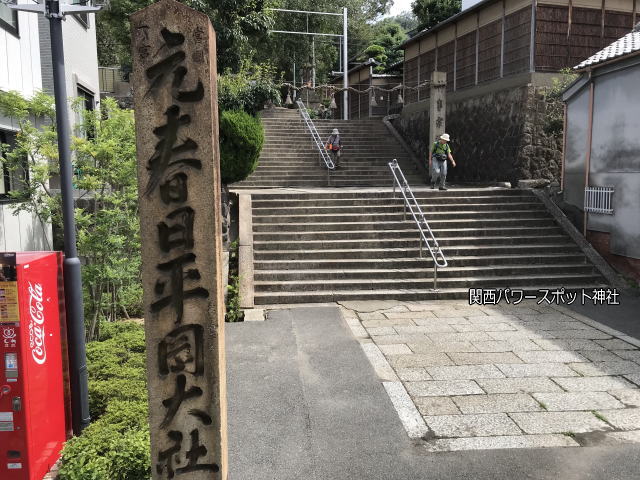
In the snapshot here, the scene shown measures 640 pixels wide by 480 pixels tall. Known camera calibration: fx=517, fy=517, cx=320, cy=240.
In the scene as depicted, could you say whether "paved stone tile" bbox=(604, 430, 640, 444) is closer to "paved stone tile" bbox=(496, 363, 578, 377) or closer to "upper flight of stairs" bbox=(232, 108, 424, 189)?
A: "paved stone tile" bbox=(496, 363, 578, 377)

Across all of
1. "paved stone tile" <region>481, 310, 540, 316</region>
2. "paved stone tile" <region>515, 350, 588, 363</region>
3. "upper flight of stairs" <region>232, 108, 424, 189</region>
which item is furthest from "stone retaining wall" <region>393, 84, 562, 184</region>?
"paved stone tile" <region>515, 350, 588, 363</region>

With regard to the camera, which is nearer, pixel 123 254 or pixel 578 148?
pixel 123 254

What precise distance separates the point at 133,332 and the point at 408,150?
→ 15546mm

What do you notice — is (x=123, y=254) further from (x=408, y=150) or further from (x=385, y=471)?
(x=408, y=150)

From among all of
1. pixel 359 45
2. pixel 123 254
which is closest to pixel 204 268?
pixel 123 254

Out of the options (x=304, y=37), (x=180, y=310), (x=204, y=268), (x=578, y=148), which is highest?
(x=304, y=37)

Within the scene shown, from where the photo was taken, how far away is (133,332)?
239 inches

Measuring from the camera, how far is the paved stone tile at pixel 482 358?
6.25m

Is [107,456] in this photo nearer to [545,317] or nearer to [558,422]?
[558,422]

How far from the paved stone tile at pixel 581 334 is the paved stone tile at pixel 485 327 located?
57 cm

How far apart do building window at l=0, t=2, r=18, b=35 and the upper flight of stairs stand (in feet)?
28.5

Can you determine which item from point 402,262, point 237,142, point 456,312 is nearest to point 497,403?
point 456,312

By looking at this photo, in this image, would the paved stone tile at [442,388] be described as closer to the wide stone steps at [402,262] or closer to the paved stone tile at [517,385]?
the paved stone tile at [517,385]

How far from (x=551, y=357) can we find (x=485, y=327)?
4.32 ft
